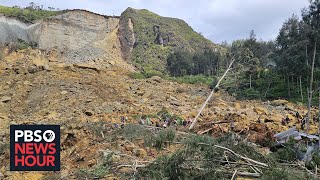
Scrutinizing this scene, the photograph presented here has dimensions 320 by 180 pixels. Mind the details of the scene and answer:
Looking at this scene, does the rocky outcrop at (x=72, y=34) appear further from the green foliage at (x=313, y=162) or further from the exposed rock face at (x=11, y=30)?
the green foliage at (x=313, y=162)

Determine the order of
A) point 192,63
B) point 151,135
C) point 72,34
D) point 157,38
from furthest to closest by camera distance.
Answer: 1. point 157,38
2. point 192,63
3. point 72,34
4. point 151,135

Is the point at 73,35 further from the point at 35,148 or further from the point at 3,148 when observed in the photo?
the point at 35,148

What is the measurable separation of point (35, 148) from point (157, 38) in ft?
234

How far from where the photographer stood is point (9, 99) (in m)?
19.7

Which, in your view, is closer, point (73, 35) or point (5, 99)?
point (5, 99)

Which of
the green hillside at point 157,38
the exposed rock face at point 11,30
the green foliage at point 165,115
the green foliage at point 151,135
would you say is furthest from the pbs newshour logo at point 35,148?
the green hillside at point 157,38

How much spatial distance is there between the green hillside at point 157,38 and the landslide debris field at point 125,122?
35539mm

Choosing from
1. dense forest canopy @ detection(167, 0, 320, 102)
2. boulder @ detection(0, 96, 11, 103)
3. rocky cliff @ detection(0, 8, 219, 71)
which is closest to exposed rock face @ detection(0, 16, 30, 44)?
rocky cliff @ detection(0, 8, 219, 71)

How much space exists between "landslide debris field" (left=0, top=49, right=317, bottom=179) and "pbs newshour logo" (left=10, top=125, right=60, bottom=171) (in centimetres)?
56

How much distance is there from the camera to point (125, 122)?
52.9ft

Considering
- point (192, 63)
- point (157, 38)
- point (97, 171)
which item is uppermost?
point (157, 38)

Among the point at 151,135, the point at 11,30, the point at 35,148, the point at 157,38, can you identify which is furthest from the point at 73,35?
the point at 157,38

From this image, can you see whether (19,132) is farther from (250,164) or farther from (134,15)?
(134,15)

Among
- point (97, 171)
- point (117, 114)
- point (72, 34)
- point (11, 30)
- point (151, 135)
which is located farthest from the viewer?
point (72, 34)
